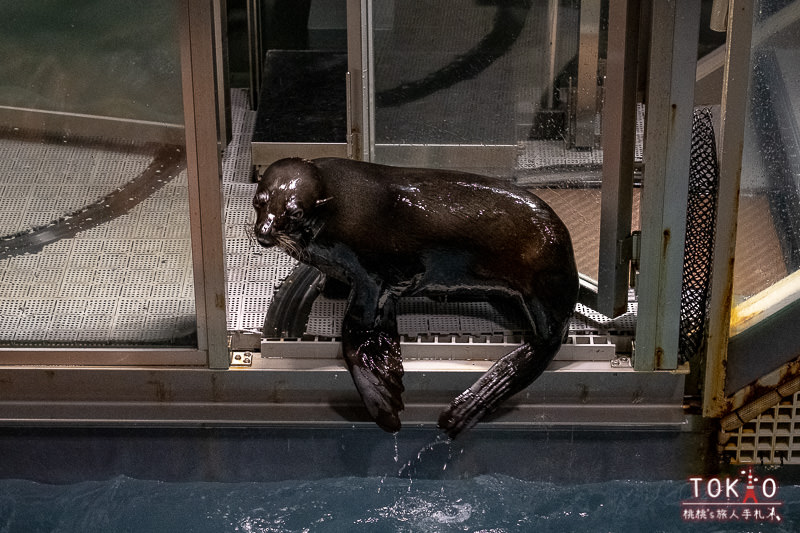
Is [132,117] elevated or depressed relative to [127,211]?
elevated

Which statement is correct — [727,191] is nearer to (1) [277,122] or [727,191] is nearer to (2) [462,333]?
(2) [462,333]

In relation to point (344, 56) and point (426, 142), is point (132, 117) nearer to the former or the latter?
point (426, 142)

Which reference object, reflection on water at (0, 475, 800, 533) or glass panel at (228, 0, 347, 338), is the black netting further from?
glass panel at (228, 0, 347, 338)

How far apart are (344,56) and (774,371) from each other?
2399 mm

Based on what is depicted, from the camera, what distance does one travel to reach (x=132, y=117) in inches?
132

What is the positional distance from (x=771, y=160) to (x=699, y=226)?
269 mm

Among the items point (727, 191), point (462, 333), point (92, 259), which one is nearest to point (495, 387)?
Result: point (462, 333)

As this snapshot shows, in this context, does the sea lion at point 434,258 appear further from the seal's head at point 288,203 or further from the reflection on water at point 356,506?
the reflection on water at point 356,506

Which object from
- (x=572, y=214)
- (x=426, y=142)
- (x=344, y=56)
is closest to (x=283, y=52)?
(x=344, y=56)

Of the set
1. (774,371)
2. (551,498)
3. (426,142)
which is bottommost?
(551,498)

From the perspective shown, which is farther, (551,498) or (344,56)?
(344,56)

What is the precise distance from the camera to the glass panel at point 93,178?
3256 millimetres

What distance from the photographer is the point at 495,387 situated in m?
3.66

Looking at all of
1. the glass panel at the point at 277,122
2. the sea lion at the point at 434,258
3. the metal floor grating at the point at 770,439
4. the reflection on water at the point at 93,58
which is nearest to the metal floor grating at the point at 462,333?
the sea lion at the point at 434,258
